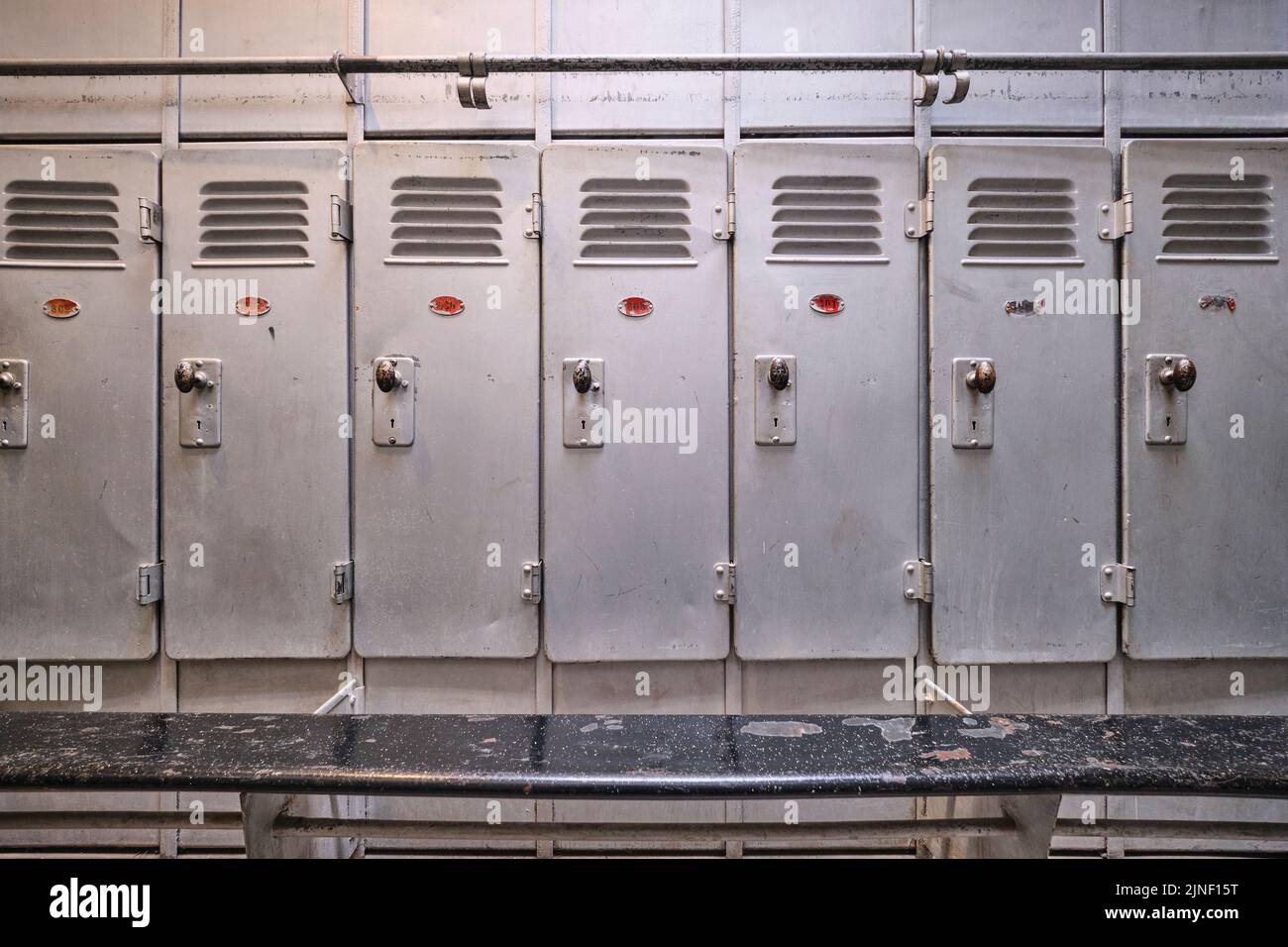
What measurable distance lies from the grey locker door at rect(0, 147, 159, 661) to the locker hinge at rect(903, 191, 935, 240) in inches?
99.4

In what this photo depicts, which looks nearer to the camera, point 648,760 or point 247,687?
point 648,760

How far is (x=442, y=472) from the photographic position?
188 cm

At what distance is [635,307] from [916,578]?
1.31m

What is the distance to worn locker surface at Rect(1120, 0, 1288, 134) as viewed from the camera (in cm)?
195

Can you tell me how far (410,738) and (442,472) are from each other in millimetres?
875

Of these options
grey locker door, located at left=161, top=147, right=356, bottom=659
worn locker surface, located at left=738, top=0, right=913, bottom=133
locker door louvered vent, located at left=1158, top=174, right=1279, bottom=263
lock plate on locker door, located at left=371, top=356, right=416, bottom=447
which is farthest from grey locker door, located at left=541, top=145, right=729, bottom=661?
locker door louvered vent, located at left=1158, top=174, right=1279, bottom=263

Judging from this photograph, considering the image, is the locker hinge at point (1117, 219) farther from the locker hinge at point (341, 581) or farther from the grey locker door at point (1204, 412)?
the locker hinge at point (341, 581)

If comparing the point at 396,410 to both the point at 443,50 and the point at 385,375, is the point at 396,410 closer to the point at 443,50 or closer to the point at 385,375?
the point at 385,375

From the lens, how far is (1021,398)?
1878 millimetres

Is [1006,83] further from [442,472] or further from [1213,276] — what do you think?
[442,472]

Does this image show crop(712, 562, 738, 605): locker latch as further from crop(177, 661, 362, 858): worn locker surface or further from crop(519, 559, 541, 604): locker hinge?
crop(177, 661, 362, 858): worn locker surface

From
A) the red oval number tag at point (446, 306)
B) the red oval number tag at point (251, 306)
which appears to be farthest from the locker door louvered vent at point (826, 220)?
the red oval number tag at point (251, 306)

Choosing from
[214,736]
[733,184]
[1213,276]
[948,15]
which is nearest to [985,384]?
[1213,276]

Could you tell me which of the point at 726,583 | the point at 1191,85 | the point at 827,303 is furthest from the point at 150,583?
the point at 1191,85
